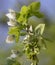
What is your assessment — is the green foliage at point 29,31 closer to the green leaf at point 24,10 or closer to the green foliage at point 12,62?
the green leaf at point 24,10

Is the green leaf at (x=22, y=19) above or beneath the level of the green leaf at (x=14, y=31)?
above

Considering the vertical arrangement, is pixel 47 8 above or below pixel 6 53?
above

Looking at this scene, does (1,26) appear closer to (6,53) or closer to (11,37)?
(6,53)

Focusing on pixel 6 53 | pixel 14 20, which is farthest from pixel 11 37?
pixel 6 53

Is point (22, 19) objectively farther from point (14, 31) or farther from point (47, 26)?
point (47, 26)

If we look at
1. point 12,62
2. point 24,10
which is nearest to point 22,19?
point 24,10

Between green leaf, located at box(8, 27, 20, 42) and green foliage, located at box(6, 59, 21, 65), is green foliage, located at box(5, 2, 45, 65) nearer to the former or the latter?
green leaf, located at box(8, 27, 20, 42)

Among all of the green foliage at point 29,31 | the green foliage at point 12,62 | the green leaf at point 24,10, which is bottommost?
the green foliage at point 12,62

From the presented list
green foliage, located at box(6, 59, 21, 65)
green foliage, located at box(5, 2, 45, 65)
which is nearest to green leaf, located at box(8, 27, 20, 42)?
green foliage, located at box(5, 2, 45, 65)

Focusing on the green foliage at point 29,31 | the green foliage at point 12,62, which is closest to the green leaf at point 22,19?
the green foliage at point 29,31
